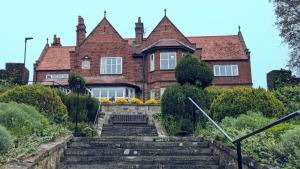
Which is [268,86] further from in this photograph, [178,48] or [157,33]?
[157,33]

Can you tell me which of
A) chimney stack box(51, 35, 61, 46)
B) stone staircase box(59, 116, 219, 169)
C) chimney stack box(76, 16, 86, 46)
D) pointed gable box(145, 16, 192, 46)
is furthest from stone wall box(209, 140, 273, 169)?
chimney stack box(51, 35, 61, 46)

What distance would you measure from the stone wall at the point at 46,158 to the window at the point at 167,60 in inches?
829

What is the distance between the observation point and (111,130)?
15086mm

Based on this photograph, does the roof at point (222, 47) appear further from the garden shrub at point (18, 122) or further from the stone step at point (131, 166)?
the garden shrub at point (18, 122)

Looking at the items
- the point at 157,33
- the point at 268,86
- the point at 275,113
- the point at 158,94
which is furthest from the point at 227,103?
the point at 157,33

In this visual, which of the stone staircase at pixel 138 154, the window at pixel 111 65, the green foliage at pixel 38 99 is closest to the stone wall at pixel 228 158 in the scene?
the stone staircase at pixel 138 154

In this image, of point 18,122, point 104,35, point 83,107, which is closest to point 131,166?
point 18,122

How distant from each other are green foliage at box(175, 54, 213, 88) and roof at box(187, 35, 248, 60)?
17749 mm

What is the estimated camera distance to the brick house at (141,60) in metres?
28.9

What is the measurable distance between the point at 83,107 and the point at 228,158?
11.5 meters

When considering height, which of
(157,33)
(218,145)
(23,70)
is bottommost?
(218,145)

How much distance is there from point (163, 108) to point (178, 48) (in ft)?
50.5

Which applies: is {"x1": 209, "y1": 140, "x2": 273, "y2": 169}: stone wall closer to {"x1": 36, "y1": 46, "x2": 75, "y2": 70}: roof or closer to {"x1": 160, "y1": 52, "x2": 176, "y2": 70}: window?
{"x1": 160, "y1": 52, "x2": 176, "y2": 70}: window

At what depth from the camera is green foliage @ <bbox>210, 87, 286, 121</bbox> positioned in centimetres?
1030
